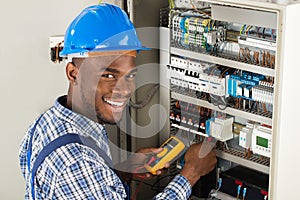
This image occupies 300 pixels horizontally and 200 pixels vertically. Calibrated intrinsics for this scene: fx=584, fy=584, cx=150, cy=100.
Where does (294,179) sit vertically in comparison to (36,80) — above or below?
below

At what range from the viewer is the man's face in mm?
1907

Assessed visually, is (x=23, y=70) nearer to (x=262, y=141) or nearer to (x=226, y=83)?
(x=226, y=83)

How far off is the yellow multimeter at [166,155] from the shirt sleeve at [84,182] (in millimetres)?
581

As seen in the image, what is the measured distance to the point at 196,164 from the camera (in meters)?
2.30

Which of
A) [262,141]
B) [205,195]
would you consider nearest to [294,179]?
[262,141]

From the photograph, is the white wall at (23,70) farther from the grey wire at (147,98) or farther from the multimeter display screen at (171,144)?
the multimeter display screen at (171,144)

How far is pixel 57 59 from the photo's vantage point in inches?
103

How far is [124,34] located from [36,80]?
0.76m

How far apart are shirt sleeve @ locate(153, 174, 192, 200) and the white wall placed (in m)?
0.83

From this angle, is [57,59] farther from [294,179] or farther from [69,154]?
[294,179]

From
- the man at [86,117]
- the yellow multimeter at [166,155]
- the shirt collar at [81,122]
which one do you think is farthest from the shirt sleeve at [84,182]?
the yellow multimeter at [166,155]

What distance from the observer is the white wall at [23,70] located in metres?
2.48

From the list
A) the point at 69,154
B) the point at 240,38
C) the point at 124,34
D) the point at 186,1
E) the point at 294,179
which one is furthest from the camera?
the point at 186,1

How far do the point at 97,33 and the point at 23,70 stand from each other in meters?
0.73
